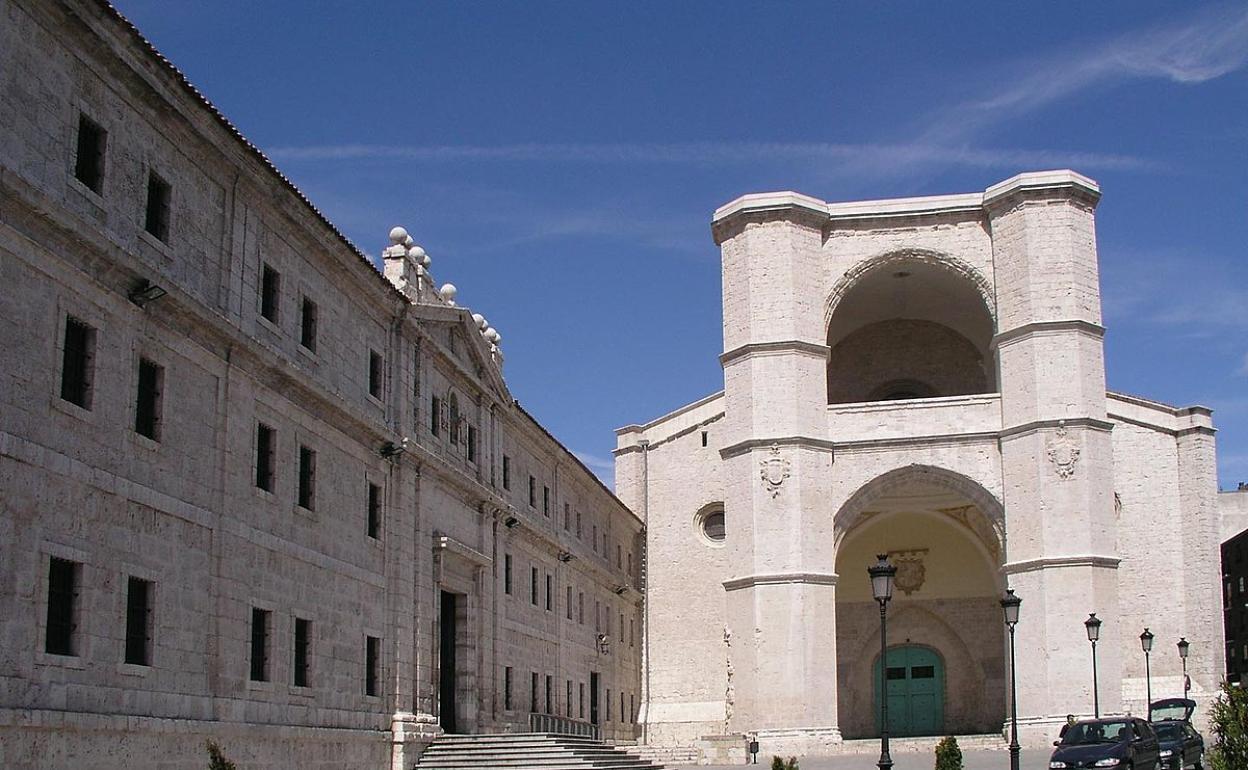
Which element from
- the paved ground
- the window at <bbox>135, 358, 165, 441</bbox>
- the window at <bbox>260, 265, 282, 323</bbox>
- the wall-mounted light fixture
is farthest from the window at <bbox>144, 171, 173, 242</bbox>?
the paved ground

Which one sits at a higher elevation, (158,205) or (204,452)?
(158,205)

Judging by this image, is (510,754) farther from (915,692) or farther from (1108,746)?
(915,692)

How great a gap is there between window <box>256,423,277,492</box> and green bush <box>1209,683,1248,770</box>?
1269 centimetres

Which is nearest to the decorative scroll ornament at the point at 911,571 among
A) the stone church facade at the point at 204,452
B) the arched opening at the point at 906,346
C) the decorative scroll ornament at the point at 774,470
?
the arched opening at the point at 906,346

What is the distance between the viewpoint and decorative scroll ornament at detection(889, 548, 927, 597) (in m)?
48.5

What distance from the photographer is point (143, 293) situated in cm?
1638

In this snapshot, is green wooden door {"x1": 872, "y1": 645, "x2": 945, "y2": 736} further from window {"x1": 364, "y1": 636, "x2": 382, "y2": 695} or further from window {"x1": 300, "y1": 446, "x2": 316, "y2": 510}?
window {"x1": 300, "y1": 446, "x2": 316, "y2": 510}

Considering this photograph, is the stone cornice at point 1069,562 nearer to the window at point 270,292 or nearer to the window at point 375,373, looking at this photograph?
the window at point 375,373

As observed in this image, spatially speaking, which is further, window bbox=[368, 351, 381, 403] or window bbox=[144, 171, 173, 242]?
window bbox=[368, 351, 381, 403]

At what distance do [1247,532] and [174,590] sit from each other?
6758 centimetres

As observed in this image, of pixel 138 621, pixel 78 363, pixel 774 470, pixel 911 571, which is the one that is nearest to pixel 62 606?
pixel 138 621

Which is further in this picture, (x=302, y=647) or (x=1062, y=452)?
(x=1062, y=452)

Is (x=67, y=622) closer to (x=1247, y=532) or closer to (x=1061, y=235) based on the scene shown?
(x=1061, y=235)

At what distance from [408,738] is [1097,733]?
11.6 metres
